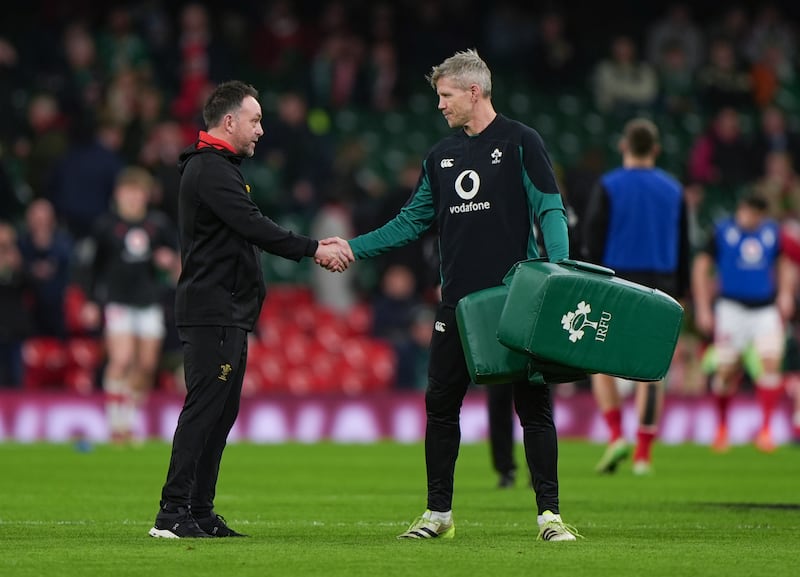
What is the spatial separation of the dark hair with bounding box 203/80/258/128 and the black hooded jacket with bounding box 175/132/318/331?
101mm

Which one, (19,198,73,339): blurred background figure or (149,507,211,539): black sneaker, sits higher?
(19,198,73,339): blurred background figure

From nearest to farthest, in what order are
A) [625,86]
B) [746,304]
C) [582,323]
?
[582,323]
[746,304]
[625,86]

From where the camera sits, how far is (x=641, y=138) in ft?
43.7

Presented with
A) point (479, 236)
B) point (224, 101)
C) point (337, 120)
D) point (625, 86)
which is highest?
point (625, 86)

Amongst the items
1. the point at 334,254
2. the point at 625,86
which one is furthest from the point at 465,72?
the point at 625,86

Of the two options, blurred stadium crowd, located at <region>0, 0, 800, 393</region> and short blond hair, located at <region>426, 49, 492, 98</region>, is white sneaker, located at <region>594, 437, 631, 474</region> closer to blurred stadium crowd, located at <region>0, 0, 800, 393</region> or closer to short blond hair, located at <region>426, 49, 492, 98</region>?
blurred stadium crowd, located at <region>0, 0, 800, 393</region>

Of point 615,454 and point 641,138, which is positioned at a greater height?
point 641,138

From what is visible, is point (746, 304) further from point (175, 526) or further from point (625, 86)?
point (175, 526)

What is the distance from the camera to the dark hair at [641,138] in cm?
1323

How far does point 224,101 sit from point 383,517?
2705 mm

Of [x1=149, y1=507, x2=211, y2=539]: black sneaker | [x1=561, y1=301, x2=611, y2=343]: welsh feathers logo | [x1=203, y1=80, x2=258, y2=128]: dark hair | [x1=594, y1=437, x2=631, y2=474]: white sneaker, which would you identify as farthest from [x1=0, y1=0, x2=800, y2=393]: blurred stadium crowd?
[x1=149, y1=507, x2=211, y2=539]: black sneaker

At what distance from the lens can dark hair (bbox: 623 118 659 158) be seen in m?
13.2

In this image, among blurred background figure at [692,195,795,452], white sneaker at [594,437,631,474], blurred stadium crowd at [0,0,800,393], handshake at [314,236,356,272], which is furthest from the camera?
blurred stadium crowd at [0,0,800,393]

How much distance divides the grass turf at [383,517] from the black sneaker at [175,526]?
0.48 feet
